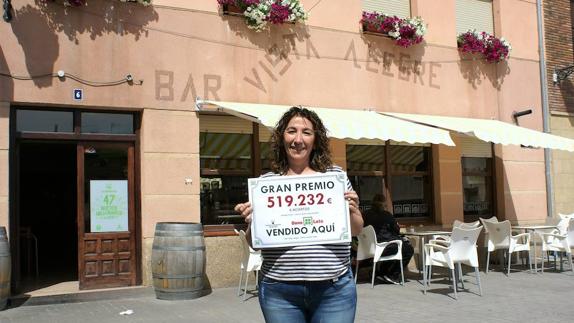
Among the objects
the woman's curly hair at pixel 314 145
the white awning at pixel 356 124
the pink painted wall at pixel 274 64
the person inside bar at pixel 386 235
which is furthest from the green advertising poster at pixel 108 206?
the woman's curly hair at pixel 314 145

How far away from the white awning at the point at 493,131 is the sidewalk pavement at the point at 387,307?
227cm

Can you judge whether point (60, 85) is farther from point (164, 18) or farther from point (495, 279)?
point (495, 279)

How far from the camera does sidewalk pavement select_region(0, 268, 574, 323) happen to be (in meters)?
6.38

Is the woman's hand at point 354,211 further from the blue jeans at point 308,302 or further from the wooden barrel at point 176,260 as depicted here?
the wooden barrel at point 176,260

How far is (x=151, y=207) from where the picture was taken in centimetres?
803

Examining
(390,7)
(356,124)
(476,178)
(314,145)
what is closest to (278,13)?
(356,124)

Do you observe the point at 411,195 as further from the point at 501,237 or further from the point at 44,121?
the point at 44,121

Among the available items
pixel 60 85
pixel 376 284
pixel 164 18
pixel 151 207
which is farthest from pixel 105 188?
pixel 376 284

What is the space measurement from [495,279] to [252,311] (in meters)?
4.27

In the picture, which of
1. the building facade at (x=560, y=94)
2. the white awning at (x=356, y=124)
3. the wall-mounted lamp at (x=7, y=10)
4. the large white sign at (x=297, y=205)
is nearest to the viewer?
the large white sign at (x=297, y=205)

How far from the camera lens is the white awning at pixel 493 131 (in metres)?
9.09

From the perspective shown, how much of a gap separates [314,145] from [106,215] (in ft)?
18.9

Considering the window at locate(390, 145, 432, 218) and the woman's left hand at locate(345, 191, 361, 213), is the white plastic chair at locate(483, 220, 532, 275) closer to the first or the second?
the window at locate(390, 145, 432, 218)

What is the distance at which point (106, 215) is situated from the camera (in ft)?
26.3
